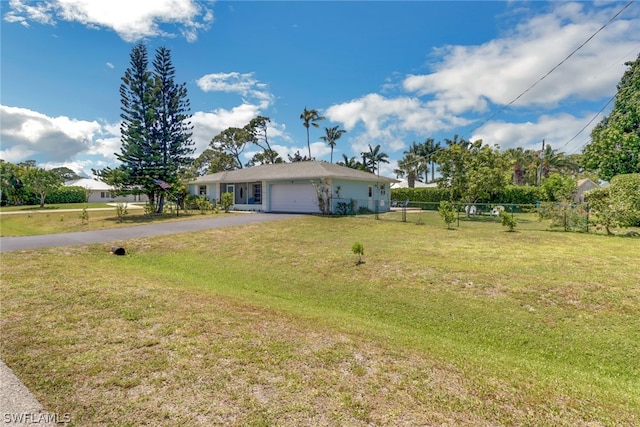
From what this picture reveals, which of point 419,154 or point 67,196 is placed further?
point 419,154

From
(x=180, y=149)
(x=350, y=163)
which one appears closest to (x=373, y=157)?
(x=350, y=163)

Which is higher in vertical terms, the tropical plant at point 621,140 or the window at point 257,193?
the tropical plant at point 621,140

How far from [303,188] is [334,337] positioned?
1998cm

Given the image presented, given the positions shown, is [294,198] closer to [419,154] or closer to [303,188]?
[303,188]

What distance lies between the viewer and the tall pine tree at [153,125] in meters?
24.7

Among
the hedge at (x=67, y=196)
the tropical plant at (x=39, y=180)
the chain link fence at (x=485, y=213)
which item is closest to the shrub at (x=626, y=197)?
the chain link fence at (x=485, y=213)

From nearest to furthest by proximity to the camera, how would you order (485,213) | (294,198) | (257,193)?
(485,213) < (294,198) < (257,193)

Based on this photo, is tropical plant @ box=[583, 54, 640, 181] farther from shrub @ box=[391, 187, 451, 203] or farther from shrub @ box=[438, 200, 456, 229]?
shrub @ box=[438, 200, 456, 229]

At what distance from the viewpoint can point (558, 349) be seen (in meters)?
5.02

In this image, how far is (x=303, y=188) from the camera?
24.1 meters

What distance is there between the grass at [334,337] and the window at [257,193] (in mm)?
17555

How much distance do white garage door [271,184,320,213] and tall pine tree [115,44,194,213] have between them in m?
8.56

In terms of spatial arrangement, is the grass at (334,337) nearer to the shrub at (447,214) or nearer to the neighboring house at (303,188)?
the shrub at (447,214)

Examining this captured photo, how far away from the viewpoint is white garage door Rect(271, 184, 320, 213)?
2367cm
